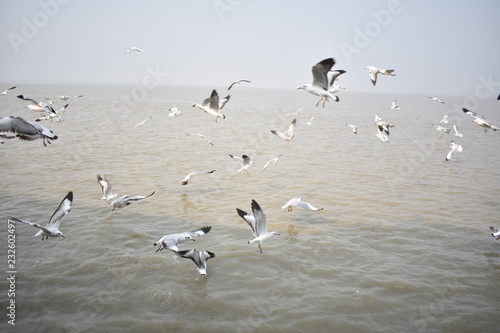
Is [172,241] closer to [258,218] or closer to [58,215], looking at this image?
[258,218]

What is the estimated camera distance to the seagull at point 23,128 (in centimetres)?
748

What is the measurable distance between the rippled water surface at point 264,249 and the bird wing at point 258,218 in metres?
0.82

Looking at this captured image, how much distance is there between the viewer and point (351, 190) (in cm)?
1349

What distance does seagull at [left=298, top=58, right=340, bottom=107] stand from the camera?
8008 mm

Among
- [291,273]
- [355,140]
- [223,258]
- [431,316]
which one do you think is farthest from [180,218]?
[355,140]

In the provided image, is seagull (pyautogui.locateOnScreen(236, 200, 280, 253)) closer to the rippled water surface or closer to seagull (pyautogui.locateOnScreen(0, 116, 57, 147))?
the rippled water surface

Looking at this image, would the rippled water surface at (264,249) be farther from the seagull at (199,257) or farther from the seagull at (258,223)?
the seagull at (258,223)

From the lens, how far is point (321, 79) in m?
8.61

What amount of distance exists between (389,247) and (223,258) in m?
4.62

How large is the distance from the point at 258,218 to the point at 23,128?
19.5 ft

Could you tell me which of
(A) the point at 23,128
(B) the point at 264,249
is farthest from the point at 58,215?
(B) the point at 264,249

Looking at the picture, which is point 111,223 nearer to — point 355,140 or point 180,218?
point 180,218

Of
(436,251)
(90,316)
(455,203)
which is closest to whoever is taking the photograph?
(90,316)

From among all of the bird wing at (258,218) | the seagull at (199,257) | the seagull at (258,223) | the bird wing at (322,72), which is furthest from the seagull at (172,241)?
the bird wing at (322,72)
